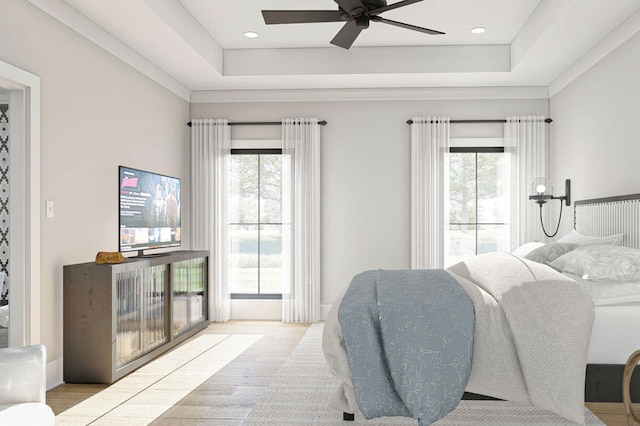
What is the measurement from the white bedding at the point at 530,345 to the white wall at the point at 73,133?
208cm

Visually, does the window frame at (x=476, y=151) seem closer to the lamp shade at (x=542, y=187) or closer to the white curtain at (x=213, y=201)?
the lamp shade at (x=542, y=187)

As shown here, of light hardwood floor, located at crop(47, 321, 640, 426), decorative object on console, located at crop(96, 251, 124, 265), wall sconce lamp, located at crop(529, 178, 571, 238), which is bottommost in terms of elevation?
light hardwood floor, located at crop(47, 321, 640, 426)

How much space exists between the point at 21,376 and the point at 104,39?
118 inches

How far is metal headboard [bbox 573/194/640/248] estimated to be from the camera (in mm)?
3930

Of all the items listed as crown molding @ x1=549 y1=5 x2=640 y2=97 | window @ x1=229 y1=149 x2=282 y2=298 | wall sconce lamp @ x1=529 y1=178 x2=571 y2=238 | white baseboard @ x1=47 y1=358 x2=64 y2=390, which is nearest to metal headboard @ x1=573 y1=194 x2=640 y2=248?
wall sconce lamp @ x1=529 y1=178 x2=571 y2=238

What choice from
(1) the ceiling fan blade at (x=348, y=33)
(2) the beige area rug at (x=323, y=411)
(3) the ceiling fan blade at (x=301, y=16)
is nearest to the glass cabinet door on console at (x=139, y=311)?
(2) the beige area rug at (x=323, y=411)

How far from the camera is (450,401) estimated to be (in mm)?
2674

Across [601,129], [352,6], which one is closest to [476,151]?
[601,129]

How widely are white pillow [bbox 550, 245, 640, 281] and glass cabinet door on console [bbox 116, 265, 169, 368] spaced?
3073mm

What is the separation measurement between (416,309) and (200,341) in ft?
9.78

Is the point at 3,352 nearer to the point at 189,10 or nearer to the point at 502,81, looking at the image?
the point at 189,10

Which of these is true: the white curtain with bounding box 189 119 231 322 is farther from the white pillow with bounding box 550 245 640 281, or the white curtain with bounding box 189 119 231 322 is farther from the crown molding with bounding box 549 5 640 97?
the white pillow with bounding box 550 245 640 281

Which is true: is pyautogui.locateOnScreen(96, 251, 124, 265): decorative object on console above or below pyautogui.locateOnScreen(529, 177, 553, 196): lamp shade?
below

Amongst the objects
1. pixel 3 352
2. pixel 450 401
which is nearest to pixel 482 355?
pixel 450 401
